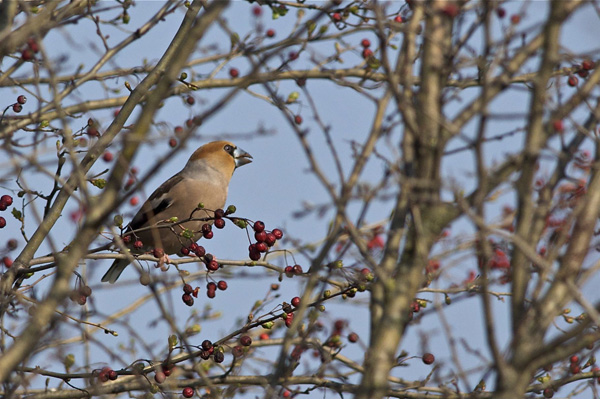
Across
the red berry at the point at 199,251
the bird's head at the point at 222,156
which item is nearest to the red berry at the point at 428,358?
the red berry at the point at 199,251

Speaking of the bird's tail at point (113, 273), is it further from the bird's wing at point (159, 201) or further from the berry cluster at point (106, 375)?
Result: the berry cluster at point (106, 375)

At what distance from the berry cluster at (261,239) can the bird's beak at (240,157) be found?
3696mm

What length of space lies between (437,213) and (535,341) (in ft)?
2.64

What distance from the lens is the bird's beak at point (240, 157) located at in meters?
9.45

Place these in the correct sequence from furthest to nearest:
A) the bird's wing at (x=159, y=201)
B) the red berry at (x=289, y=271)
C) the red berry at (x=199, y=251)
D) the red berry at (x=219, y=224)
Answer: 1. the bird's wing at (x=159, y=201)
2. the red berry at (x=199, y=251)
3. the red berry at (x=219, y=224)
4. the red berry at (x=289, y=271)

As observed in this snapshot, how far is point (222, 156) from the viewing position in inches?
365

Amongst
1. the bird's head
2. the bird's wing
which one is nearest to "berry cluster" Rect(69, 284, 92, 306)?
the bird's wing

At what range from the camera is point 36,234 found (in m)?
5.39

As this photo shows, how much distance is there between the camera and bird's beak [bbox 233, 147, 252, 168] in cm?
945

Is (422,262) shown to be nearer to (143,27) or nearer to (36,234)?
(36,234)

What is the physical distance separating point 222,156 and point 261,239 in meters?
3.66

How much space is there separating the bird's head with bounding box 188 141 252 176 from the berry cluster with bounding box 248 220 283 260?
129 inches

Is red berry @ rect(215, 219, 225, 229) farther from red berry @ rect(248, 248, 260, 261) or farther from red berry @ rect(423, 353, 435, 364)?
red berry @ rect(423, 353, 435, 364)

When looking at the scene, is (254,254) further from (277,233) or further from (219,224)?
(219,224)
